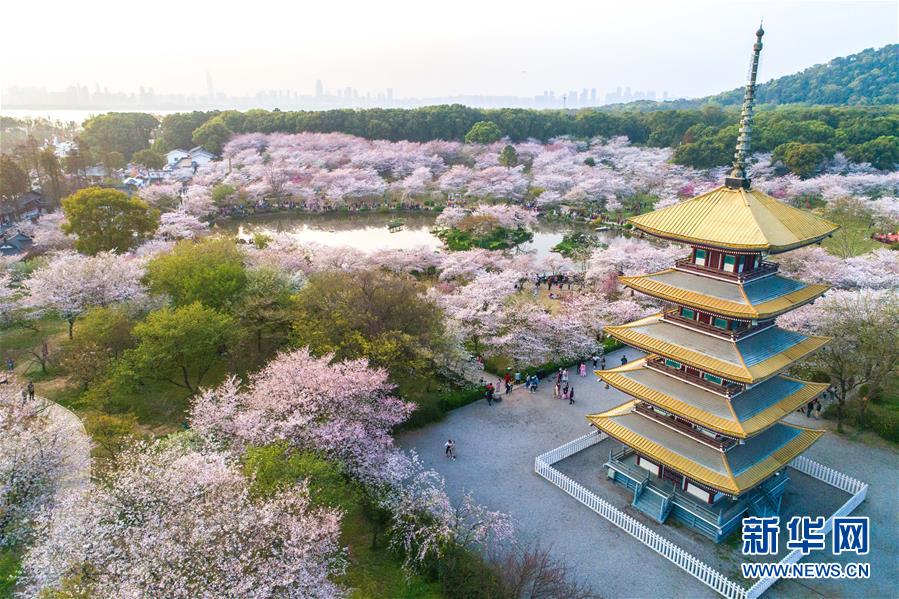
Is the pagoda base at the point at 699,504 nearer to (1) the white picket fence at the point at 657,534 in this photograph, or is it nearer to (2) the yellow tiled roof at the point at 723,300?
(1) the white picket fence at the point at 657,534

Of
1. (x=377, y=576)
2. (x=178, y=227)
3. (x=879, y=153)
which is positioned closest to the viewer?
(x=377, y=576)

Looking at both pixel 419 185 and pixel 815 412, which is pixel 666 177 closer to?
pixel 419 185

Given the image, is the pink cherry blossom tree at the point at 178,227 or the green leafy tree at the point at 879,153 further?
the green leafy tree at the point at 879,153

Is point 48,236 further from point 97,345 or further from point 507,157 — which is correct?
point 507,157

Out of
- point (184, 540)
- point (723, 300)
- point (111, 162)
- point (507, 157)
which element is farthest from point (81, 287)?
point (507, 157)

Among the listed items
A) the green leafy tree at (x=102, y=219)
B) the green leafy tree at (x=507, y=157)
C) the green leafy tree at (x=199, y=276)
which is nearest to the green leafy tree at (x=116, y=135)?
the green leafy tree at (x=102, y=219)

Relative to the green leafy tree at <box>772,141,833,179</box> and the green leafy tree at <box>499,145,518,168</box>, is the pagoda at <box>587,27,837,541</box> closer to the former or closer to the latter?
the green leafy tree at <box>772,141,833,179</box>

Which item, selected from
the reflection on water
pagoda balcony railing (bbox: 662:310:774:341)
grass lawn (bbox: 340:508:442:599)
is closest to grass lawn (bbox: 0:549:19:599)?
grass lawn (bbox: 340:508:442:599)
